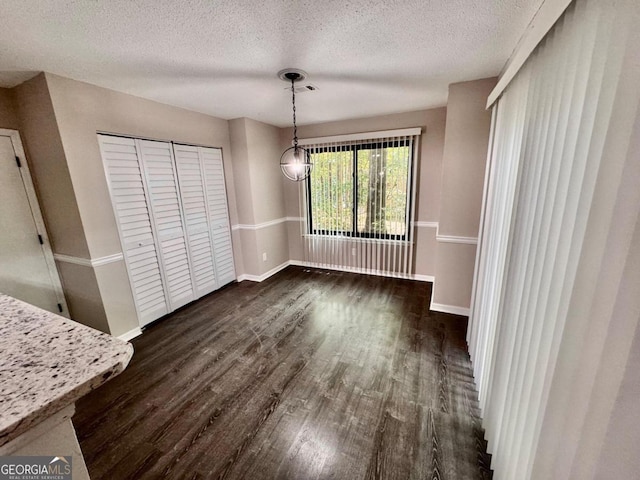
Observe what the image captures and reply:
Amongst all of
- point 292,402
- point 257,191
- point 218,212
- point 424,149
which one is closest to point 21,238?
point 218,212

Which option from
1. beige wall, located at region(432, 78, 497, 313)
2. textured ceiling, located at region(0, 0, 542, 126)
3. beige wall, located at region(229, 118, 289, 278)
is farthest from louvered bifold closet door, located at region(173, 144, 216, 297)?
beige wall, located at region(432, 78, 497, 313)

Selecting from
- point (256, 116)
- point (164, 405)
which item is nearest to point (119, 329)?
point (164, 405)

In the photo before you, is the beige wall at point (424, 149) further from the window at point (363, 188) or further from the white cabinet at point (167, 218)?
the white cabinet at point (167, 218)

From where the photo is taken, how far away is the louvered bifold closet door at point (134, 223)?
8.00 feet

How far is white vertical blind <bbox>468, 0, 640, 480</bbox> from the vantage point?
0.67 metres

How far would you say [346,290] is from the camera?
142 inches

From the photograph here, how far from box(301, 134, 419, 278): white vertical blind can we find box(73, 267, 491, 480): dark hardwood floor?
1.20 metres

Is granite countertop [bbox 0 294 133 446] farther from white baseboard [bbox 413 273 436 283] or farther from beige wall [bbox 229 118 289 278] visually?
white baseboard [bbox 413 273 436 283]

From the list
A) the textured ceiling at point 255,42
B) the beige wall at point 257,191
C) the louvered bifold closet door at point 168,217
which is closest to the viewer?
the textured ceiling at point 255,42

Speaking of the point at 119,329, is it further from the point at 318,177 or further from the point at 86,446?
the point at 318,177

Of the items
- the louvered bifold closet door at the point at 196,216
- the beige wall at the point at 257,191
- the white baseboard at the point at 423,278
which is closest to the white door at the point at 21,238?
the louvered bifold closet door at the point at 196,216

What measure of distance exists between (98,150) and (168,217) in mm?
896

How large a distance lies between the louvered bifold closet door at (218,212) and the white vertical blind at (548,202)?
10.8 ft

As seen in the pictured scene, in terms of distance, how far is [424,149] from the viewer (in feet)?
11.4
